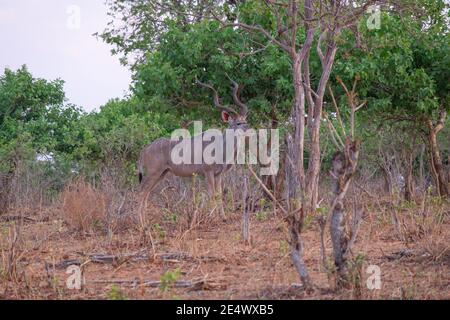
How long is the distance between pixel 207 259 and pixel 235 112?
16.5 ft

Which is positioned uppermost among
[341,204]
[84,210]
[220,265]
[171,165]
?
[171,165]

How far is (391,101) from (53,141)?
333 inches

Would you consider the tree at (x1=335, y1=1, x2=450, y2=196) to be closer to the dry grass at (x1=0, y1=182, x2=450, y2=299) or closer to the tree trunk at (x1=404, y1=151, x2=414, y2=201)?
the tree trunk at (x1=404, y1=151, x2=414, y2=201)

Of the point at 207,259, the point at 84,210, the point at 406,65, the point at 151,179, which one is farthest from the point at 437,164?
the point at 207,259

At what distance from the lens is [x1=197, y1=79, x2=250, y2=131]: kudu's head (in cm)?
1124

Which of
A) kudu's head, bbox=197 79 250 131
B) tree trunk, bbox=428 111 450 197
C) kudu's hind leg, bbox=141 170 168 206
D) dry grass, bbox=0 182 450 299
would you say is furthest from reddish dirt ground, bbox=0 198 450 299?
tree trunk, bbox=428 111 450 197

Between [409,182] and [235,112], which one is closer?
[235,112]

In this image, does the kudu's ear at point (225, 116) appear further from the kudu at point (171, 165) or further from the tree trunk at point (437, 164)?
the tree trunk at point (437, 164)

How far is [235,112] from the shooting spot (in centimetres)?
1129

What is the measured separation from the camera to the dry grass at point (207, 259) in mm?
5078

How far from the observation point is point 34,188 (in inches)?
455

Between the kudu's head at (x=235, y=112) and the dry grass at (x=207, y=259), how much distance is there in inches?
88.3

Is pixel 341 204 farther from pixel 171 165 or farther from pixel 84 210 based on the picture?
pixel 171 165

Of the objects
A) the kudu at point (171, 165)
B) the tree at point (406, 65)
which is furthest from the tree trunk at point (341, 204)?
the kudu at point (171, 165)
